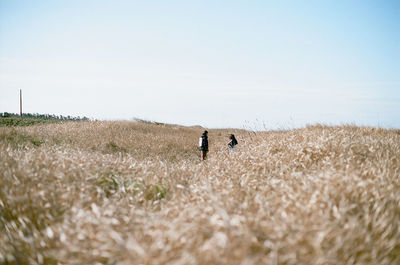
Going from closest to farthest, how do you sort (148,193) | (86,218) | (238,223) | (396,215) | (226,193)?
(238,223) → (86,218) → (396,215) → (226,193) → (148,193)

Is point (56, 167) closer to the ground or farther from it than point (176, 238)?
farther from it

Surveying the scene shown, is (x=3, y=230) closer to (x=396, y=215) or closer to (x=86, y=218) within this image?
(x=86, y=218)

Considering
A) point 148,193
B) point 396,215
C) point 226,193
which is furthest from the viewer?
point 148,193

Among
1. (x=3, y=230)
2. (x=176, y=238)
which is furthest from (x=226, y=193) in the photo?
(x=3, y=230)

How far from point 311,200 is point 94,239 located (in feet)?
8.55

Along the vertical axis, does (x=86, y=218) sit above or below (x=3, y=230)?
above

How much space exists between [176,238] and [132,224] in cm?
86

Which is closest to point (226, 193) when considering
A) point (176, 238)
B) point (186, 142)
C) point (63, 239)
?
point (176, 238)

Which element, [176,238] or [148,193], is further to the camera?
[148,193]

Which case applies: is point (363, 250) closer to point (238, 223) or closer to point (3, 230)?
Answer: point (238, 223)

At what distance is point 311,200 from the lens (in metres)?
3.76

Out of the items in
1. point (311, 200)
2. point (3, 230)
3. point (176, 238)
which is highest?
point (311, 200)

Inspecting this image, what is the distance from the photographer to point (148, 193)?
5500 millimetres

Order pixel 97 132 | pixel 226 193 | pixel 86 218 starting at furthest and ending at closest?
pixel 97 132 → pixel 226 193 → pixel 86 218
